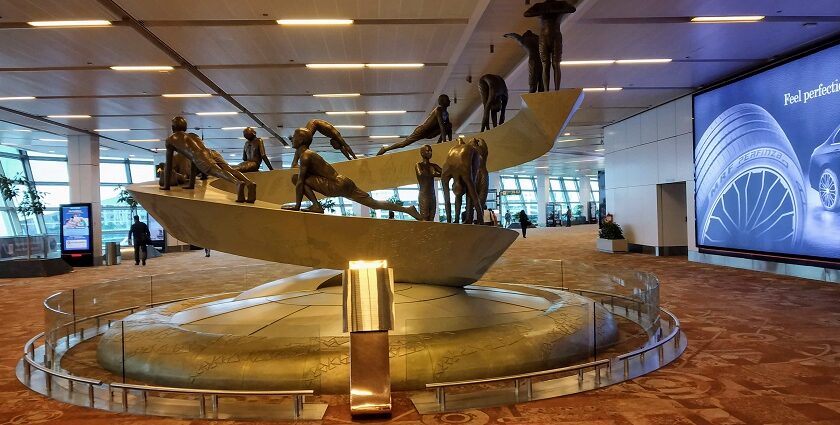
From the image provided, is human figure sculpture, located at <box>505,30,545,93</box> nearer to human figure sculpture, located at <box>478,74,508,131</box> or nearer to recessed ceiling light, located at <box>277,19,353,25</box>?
human figure sculpture, located at <box>478,74,508,131</box>

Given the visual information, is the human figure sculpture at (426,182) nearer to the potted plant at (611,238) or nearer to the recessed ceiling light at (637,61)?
the recessed ceiling light at (637,61)

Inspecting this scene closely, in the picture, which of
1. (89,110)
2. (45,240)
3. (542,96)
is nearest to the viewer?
(542,96)

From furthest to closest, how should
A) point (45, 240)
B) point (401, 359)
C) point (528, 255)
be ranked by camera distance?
point (528, 255)
point (45, 240)
point (401, 359)

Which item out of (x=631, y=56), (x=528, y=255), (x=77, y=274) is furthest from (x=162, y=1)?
(x=528, y=255)

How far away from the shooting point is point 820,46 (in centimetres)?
1230

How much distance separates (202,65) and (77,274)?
966 centimetres

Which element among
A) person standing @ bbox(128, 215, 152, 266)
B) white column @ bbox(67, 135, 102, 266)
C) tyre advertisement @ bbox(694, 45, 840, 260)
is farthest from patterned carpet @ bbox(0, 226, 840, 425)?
white column @ bbox(67, 135, 102, 266)

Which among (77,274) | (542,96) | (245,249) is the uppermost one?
(542,96)

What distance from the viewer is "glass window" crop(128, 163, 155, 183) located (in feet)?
116

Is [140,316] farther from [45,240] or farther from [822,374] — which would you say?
[45,240]

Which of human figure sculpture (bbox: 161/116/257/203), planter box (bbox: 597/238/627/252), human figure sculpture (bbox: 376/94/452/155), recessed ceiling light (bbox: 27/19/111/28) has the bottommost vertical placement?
planter box (bbox: 597/238/627/252)

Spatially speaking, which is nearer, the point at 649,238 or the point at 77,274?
the point at 77,274

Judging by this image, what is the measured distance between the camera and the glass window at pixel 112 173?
34.3 m

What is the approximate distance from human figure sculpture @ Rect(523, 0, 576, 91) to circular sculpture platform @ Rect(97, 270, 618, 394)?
3901 millimetres
